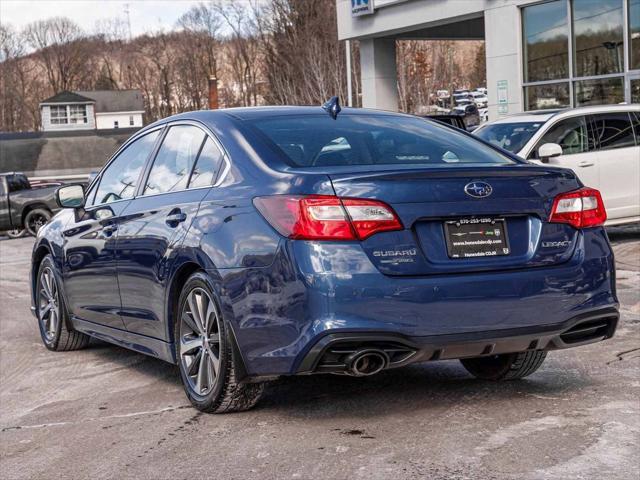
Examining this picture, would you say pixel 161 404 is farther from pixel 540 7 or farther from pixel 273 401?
pixel 540 7

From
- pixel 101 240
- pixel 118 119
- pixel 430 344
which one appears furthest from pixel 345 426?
pixel 118 119

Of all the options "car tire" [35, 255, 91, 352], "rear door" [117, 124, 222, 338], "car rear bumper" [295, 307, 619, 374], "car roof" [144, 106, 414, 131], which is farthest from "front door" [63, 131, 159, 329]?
"car rear bumper" [295, 307, 619, 374]

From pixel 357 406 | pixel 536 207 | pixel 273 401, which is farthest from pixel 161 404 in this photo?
pixel 536 207

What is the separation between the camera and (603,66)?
80.0 ft

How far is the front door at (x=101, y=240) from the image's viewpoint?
23.6 feet

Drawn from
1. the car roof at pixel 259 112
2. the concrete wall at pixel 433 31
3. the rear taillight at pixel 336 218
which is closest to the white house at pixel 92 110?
the concrete wall at pixel 433 31

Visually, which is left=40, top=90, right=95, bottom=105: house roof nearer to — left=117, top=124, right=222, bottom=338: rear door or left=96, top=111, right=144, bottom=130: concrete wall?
left=96, top=111, right=144, bottom=130: concrete wall

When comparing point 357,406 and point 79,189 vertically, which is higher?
point 79,189

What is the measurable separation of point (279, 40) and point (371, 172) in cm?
6326

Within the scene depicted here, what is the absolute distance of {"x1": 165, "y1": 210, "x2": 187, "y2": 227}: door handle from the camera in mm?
6172

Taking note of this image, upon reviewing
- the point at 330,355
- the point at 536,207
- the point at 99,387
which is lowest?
the point at 99,387

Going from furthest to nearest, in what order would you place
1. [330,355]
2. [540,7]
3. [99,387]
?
[540,7]
[99,387]
[330,355]

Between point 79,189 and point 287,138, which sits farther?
point 79,189

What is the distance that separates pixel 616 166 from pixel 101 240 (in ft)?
31.5
